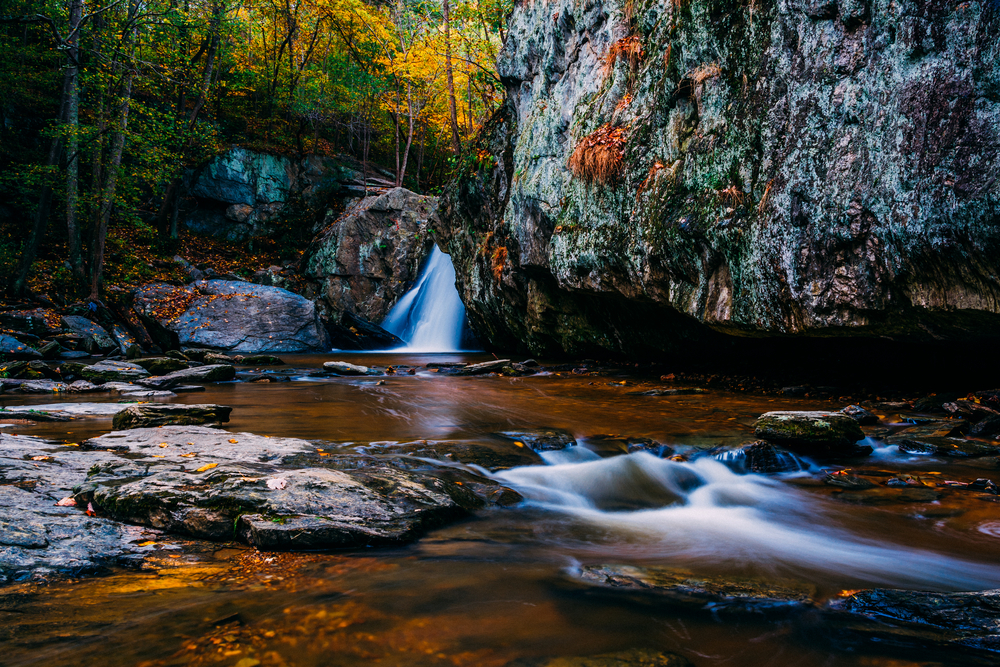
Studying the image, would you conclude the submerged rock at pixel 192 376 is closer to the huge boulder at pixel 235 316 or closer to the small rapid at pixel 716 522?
the huge boulder at pixel 235 316

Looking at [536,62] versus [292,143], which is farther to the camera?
[292,143]

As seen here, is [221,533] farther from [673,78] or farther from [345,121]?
[345,121]

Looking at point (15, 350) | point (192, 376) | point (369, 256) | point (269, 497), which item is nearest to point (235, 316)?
point (15, 350)

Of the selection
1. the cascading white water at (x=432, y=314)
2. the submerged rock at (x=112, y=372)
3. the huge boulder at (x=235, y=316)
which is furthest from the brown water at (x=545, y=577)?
the cascading white water at (x=432, y=314)

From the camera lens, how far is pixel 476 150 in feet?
47.7

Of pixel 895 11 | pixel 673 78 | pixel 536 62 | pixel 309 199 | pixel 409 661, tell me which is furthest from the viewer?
pixel 309 199

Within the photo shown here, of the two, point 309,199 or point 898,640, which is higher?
point 309,199

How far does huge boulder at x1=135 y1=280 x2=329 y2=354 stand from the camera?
15.8m

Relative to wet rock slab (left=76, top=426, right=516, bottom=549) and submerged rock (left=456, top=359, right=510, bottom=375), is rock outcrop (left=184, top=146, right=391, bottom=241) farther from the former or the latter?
wet rock slab (left=76, top=426, right=516, bottom=549)

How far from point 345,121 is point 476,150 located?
15.6 m

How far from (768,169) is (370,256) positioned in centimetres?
1673

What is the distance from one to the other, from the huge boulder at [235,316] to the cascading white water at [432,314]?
3232 mm

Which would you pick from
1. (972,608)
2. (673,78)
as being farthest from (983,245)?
(673,78)

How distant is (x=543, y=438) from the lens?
605 centimetres
